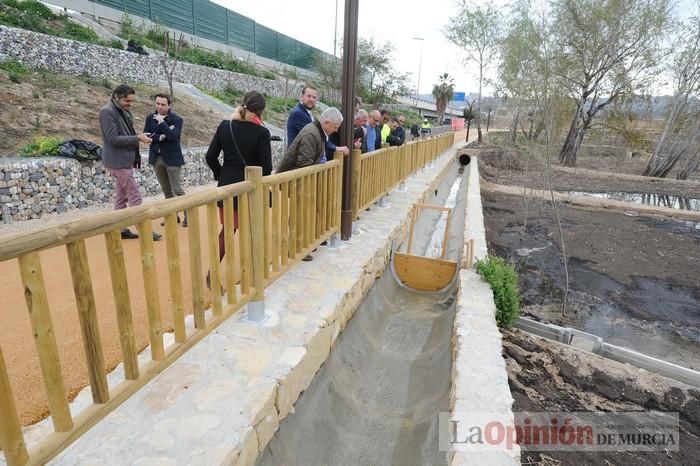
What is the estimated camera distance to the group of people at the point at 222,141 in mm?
3484

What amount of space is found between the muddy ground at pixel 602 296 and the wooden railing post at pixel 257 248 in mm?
2239

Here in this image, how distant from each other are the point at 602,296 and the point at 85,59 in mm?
15870

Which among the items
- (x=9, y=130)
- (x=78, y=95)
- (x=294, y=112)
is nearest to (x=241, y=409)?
(x=294, y=112)

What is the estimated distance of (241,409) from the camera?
2.22 metres

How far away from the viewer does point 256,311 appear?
3121mm

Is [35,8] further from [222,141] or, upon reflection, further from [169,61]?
[222,141]

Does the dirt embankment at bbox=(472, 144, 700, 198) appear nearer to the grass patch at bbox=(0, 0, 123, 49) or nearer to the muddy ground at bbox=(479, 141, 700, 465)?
the muddy ground at bbox=(479, 141, 700, 465)

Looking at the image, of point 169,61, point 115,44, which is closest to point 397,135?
point 169,61

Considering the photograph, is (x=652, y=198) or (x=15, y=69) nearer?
(x=15, y=69)

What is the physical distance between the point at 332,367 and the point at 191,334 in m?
1.35

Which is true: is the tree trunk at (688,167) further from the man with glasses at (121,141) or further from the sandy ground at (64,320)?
the man with glasses at (121,141)

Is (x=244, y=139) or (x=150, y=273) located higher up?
(x=244, y=139)

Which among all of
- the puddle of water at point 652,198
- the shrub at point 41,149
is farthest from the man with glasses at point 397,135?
the puddle of water at point 652,198

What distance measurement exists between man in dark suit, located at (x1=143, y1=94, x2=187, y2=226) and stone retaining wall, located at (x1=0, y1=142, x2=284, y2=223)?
2.20 meters
